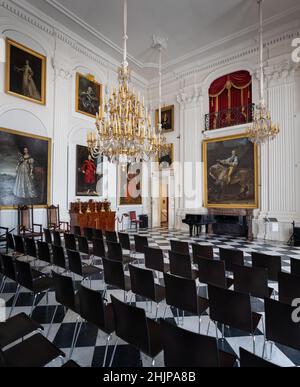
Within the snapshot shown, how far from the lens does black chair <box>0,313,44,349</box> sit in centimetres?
194

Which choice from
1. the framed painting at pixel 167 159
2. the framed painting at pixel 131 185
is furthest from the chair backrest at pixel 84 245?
the framed painting at pixel 167 159

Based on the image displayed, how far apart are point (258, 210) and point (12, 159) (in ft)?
28.5

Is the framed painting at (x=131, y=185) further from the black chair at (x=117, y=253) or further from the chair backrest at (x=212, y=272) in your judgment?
the chair backrest at (x=212, y=272)

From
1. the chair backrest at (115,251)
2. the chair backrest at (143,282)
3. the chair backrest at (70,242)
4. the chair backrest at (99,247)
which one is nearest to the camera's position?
the chair backrest at (143,282)

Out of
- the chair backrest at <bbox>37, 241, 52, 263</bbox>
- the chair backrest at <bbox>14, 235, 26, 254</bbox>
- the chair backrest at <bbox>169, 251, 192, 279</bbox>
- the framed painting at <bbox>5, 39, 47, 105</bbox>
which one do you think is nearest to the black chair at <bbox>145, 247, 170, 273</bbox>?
the chair backrest at <bbox>169, 251, 192, 279</bbox>

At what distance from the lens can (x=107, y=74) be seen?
1070 cm

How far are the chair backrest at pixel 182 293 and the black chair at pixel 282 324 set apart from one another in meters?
0.73

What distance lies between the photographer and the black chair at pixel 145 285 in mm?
2803

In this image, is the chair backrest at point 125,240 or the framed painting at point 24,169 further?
the framed painting at point 24,169

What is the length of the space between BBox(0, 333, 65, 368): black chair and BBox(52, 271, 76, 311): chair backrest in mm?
489

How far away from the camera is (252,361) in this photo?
3.94 feet

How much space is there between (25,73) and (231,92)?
796 centimetres

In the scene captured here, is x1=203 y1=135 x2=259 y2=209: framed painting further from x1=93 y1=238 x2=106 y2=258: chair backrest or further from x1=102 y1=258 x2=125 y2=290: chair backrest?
x1=102 y1=258 x2=125 y2=290: chair backrest

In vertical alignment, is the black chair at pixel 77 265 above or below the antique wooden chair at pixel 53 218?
below
